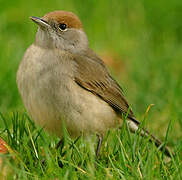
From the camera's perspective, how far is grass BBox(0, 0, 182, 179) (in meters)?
4.57

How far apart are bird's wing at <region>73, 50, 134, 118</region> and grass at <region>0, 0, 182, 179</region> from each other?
430 millimetres

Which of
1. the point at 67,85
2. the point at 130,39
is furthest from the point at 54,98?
the point at 130,39

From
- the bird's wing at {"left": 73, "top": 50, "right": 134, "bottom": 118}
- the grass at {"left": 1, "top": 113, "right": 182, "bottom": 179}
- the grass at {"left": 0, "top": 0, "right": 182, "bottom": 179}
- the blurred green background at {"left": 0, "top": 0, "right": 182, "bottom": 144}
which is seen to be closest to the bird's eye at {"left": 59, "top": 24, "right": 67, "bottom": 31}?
the bird's wing at {"left": 73, "top": 50, "right": 134, "bottom": 118}

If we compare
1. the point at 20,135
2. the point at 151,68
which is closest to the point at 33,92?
the point at 20,135

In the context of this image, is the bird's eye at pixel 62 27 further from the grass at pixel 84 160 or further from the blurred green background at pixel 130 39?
the blurred green background at pixel 130 39

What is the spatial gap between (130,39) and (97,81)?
447 centimetres

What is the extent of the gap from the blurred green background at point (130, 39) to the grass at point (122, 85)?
0.01 meters

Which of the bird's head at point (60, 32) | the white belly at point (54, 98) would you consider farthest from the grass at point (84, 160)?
the bird's head at point (60, 32)

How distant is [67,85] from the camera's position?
5.43 m

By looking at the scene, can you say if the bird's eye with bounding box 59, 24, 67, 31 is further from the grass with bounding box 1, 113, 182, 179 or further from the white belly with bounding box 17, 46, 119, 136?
the grass with bounding box 1, 113, 182, 179

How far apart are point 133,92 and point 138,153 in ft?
12.3

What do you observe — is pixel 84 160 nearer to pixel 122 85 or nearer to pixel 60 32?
pixel 60 32

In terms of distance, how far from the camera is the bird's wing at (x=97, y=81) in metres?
5.74

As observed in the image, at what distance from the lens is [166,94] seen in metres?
8.03
